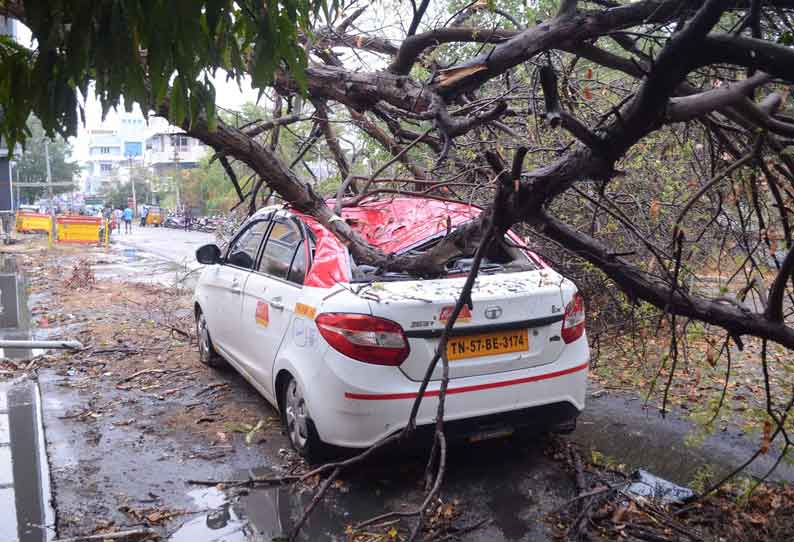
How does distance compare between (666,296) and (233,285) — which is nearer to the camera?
(666,296)

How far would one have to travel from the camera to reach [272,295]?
4746 mm

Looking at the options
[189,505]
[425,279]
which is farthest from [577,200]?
[189,505]

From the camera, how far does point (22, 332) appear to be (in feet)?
29.4

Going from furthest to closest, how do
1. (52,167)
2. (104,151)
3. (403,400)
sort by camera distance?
1. (104,151)
2. (52,167)
3. (403,400)

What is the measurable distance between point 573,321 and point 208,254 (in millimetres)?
3426

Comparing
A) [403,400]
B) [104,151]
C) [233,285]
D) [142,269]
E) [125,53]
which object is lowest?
[142,269]

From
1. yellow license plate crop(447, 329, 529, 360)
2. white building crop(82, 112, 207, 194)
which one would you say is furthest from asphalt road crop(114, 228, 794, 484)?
white building crop(82, 112, 207, 194)

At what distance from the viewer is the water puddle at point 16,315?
784 centimetres

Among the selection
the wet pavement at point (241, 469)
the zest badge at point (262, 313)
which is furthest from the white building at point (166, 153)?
the zest badge at point (262, 313)

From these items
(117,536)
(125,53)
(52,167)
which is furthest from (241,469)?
(52,167)

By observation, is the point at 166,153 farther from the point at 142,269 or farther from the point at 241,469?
the point at 241,469

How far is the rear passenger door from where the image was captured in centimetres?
453

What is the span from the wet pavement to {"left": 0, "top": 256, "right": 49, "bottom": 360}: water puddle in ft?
6.76

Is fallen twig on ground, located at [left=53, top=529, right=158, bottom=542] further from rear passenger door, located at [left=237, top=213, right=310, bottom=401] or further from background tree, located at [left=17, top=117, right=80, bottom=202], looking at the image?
background tree, located at [left=17, top=117, right=80, bottom=202]
